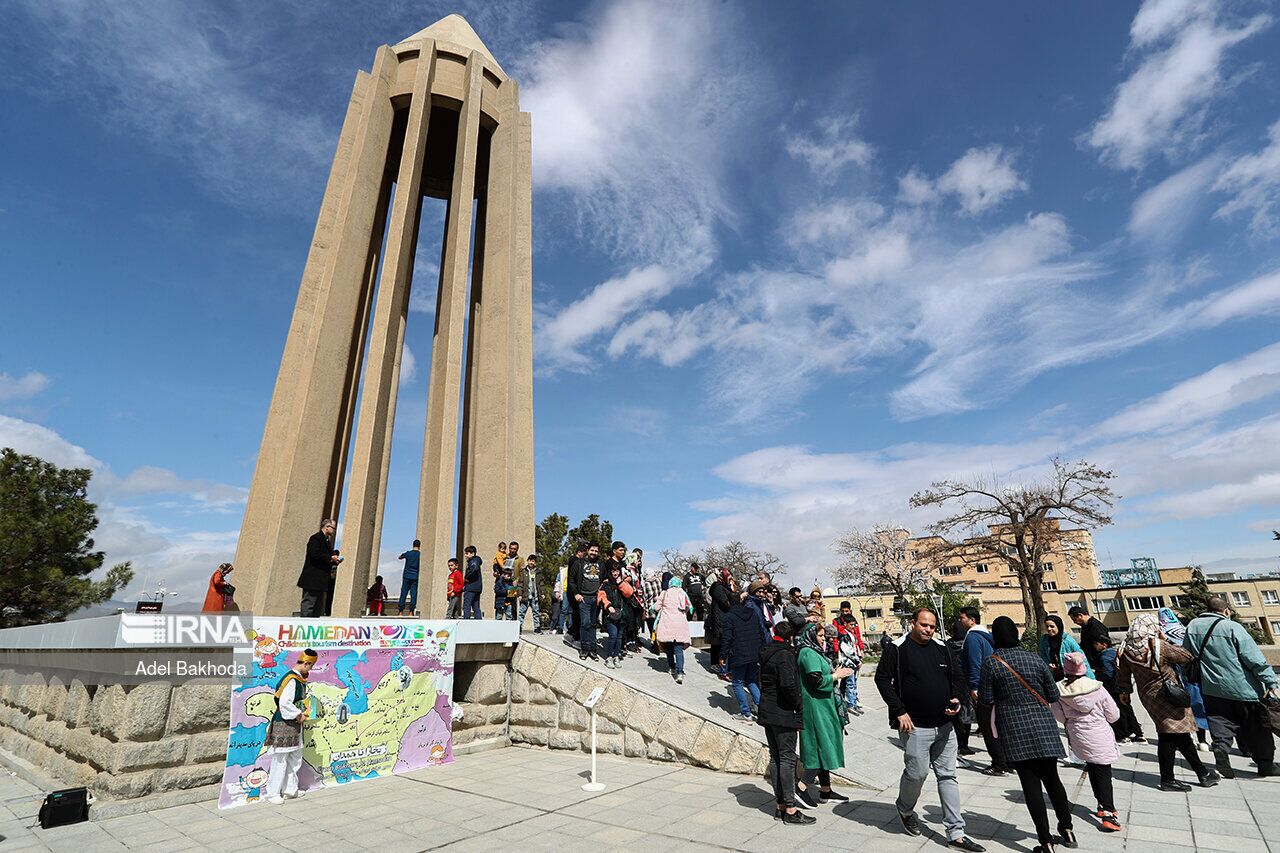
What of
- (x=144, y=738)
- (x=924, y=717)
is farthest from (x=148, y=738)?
(x=924, y=717)

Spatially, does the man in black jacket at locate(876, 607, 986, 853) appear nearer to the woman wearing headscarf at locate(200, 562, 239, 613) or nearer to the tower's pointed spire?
the woman wearing headscarf at locate(200, 562, 239, 613)

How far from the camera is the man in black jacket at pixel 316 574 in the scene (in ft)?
26.8

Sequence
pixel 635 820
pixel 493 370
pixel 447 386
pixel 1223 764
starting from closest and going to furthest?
1. pixel 635 820
2. pixel 1223 764
3. pixel 447 386
4. pixel 493 370

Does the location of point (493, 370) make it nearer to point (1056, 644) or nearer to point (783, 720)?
point (783, 720)

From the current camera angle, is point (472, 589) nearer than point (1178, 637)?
No

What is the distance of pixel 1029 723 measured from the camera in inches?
169

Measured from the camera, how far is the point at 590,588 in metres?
8.83

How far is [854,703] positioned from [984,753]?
6.54 ft

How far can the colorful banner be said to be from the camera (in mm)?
6008

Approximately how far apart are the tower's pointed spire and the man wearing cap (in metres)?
15.8

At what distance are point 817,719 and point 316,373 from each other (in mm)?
11268

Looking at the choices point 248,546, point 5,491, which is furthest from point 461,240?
point 5,491

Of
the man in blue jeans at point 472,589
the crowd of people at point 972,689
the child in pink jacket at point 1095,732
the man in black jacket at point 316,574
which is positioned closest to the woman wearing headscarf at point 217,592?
the crowd of people at point 972,689

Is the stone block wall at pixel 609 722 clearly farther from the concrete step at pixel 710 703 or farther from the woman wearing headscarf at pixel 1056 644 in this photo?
the woman wearing headscarf at pixel 1056 644
